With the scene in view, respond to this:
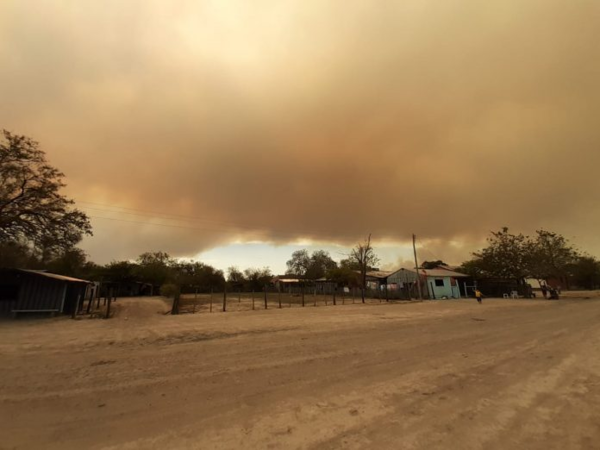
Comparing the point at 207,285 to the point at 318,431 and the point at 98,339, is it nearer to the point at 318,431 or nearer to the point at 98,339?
the point at 98,339

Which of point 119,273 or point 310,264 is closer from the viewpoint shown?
point 119,273

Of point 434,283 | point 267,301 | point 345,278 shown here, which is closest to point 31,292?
point 267,301

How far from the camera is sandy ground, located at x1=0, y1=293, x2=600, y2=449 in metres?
4.34

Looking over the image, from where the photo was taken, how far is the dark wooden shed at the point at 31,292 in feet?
67.9

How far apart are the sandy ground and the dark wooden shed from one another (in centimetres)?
1152

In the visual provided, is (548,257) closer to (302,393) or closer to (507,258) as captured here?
(507,258)

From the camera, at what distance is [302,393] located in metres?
6.07

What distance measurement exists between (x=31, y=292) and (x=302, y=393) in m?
23.4

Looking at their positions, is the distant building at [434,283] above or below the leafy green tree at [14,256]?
below

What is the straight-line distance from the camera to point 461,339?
11.7 m

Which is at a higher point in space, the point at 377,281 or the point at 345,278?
the point at 345,278

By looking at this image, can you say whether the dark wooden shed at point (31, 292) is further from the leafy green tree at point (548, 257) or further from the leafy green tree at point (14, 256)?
the leafy green tree at point (548, 257)

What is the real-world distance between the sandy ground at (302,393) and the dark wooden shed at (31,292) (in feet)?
37.8

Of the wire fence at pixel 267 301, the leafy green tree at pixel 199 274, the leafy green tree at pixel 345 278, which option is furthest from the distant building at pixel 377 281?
the leafy green tree at pixel 199 274
